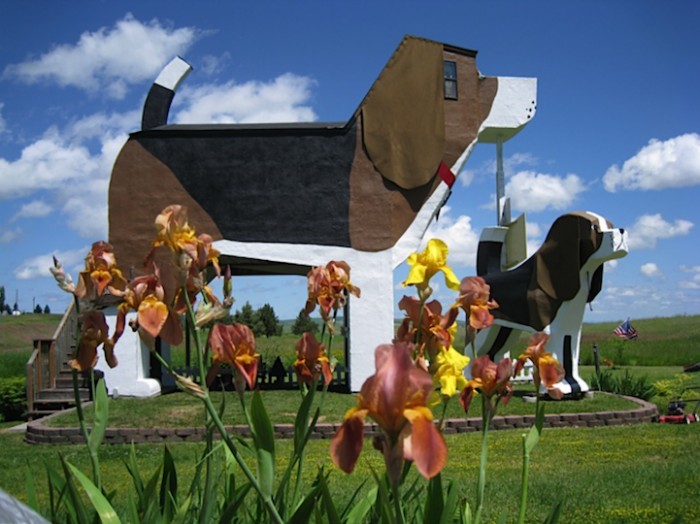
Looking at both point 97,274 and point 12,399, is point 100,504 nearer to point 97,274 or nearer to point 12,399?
point 97,274

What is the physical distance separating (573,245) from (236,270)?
805cm

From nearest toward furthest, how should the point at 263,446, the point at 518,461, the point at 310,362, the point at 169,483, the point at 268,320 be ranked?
the point at 263,446, the point at 310,362, the point at 169,483, the point at 518,461, the point at 268,320

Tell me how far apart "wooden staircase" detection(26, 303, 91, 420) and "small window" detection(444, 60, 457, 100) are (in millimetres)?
8648

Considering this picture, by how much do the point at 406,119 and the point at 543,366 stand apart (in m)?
11.7

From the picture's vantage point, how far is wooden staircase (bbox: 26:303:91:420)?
1316 cm

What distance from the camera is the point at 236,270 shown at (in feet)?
54.0

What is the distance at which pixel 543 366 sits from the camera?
94.1 inches

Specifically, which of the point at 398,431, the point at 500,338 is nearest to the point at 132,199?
the point at 500,338

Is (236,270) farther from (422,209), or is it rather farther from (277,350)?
(277,350)

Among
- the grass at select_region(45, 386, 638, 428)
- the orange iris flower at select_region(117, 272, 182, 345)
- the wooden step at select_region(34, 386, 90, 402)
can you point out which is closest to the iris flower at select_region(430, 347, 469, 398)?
the orange iris flower at select_region(117, 272, 182, 345)

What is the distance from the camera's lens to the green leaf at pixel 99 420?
2295 millimetres

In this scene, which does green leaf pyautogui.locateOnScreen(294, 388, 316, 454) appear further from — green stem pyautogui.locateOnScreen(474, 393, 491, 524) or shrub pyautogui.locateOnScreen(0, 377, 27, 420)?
shrub pyautogui.locateOnScreen(0, 377, 27, 420)

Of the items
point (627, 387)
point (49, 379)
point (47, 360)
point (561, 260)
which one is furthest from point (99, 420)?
point (627, 387)

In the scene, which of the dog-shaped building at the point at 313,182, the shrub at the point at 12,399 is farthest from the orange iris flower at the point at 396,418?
the shrub at the point at 12,399
